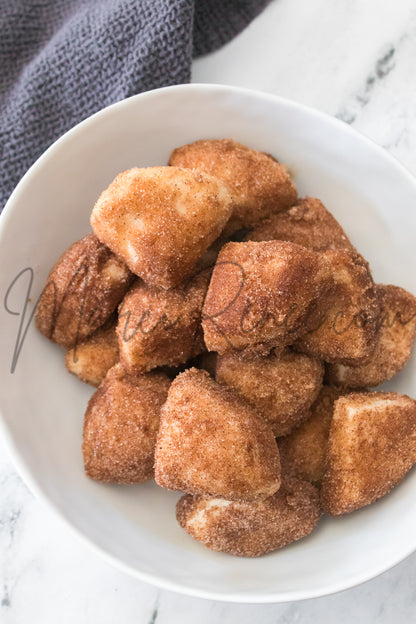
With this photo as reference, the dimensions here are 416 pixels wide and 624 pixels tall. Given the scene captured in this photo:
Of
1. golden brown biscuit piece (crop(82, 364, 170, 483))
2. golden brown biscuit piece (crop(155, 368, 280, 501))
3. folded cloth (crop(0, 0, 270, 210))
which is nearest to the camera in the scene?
golden brown biscuit piece (crop(155, 368, 280, 501))

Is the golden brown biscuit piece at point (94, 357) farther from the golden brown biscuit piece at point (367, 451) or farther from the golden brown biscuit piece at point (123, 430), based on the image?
the golden brown biscuit piece at point (367, 451)

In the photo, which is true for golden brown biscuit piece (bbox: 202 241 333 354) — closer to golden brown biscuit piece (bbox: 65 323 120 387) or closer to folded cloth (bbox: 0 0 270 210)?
golden brown biscuit piece (bbox: 65 323 120 387)

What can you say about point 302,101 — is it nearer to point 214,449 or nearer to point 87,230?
point 87,230

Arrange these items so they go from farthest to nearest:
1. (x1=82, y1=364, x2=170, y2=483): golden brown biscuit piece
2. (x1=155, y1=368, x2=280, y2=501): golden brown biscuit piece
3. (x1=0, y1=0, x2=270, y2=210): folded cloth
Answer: (x1=0, y1=0, x2=270, y2=210): folded cloth
(x1=82, y1=364, x2=170, y2=483): golden brown biscuit piece
(x1=155, y1=368, x2=280, y2=501): golden brown biscuit piece

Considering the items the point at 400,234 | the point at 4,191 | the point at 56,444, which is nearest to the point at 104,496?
the point at 56,444

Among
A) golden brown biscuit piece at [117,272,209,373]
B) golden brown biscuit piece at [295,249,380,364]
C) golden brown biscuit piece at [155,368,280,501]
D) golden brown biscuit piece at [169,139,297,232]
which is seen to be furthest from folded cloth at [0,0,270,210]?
golden brown biscuit piece at [155,368,280,501]

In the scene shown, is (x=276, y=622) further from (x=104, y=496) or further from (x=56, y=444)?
(x=56, y=444)

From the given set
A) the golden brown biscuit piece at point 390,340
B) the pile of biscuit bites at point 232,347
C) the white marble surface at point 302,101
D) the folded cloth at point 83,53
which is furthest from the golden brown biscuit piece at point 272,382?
the folded cloth at point 83,53
